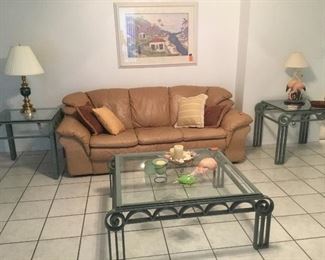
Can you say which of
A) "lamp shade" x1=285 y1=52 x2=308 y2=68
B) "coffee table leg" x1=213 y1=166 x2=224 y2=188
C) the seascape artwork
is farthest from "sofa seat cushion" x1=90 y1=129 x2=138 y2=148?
"lamp shade" x1=285 y1=52 x2=308 y2=68

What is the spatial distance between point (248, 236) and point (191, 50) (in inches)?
96.6

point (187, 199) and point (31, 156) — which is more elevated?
point (187, 199)

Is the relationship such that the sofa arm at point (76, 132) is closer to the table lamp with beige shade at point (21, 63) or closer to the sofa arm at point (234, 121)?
the table lamp with beige shade at point (21, 63)

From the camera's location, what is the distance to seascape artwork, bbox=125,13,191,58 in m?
3.78

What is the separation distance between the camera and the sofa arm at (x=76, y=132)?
311cm

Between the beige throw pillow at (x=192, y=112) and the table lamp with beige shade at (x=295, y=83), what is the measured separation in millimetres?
1007

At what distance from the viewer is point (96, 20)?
372cm

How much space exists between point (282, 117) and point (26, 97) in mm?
2849

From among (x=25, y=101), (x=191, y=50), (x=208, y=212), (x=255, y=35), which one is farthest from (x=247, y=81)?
(x=25, y=101)

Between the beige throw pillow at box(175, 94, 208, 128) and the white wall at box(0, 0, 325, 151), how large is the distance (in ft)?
1.63

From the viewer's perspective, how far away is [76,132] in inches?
123

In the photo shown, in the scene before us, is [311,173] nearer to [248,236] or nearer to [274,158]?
[274,158]

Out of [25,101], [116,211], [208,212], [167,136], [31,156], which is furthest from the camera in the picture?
[31,156]

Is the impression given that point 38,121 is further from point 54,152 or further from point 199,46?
point 199,46
